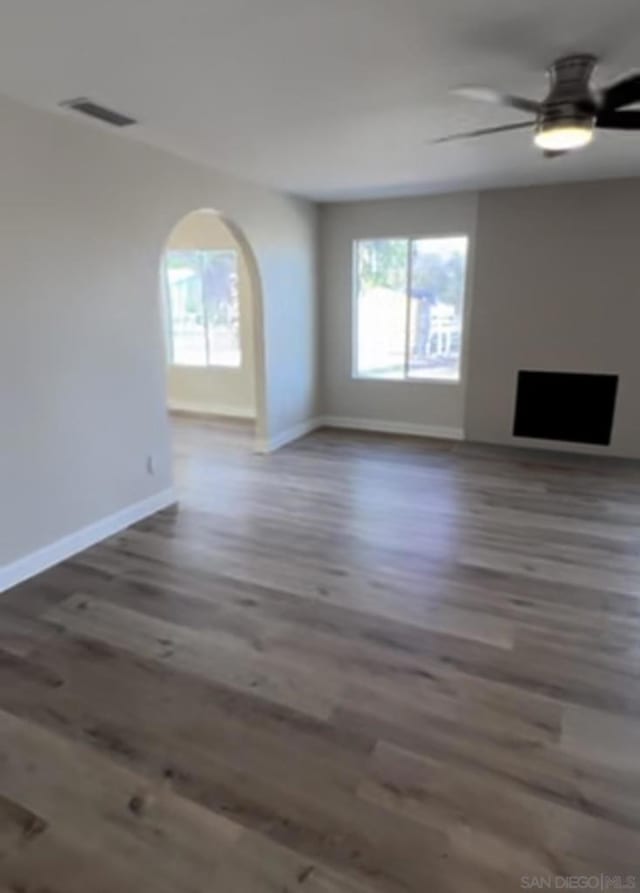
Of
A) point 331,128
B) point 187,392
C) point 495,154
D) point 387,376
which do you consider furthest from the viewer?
point 187,392

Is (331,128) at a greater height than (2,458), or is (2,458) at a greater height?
(331,128)

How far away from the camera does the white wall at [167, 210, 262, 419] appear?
7180 mm

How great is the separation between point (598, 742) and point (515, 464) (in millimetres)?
3652

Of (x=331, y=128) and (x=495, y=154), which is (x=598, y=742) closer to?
(x=331, y=128)

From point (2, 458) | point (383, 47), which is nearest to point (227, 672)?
point (2, 458)

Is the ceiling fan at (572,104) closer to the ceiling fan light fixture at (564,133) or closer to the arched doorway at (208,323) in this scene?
the ceiling fan light fixture at (564,133)

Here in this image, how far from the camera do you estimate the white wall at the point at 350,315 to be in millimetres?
6031

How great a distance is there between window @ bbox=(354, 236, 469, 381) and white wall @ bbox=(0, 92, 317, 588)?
Result: 7.56 feet

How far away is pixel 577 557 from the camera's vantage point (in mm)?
3617

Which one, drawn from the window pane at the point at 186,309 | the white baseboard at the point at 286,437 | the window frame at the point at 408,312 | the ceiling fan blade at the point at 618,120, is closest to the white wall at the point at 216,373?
the window pane at the point at 186,309

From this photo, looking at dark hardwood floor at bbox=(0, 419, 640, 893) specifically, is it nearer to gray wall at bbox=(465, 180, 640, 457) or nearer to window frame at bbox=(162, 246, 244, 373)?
gray wall at bbox=(465, 180, 640, 457)

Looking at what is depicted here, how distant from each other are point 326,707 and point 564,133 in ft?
8.61

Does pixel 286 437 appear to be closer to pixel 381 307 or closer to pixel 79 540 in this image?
pixel 381 307

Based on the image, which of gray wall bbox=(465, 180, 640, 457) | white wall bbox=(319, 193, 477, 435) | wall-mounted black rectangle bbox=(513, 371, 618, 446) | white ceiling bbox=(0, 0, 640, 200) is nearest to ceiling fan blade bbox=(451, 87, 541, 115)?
white ceiling bbox=(0, 0, 640, 200)
